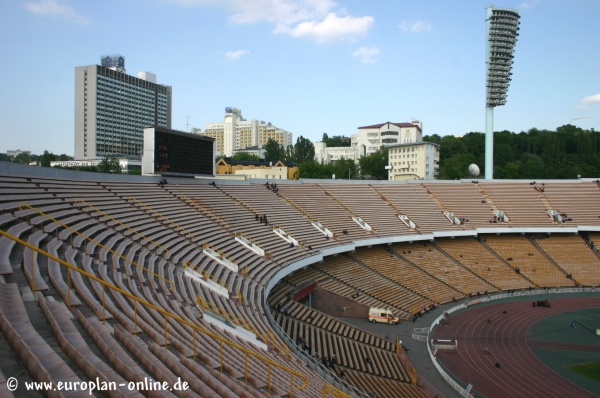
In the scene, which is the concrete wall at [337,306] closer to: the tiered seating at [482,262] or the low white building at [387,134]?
the tiered seating at [482,262]

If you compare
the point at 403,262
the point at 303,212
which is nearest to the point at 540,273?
the point at 403,262

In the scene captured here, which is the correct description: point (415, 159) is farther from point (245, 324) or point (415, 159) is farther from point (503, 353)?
point (245, 324)

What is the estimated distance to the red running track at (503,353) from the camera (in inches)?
736

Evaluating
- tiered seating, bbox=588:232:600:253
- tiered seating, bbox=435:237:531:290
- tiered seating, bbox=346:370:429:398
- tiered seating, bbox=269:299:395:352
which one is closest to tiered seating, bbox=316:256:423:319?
tiered seating, bbox=269:299:395:352

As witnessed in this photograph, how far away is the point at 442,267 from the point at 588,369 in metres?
14.9

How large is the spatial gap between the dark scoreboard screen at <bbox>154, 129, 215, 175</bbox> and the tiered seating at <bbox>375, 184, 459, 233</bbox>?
64.6 feet

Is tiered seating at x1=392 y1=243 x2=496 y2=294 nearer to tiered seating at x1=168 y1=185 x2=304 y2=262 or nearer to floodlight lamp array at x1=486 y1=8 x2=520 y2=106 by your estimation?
tiered seating at x1=168 y1=185 x2=304 y2=262

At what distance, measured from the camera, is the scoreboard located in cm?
2502

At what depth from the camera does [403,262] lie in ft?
113

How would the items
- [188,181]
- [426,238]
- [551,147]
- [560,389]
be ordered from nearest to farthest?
1. [560,389]
2. [188,181]
3. [426,238]
4. [551,147]

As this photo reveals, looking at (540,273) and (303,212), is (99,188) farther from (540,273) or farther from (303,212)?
(540,273)

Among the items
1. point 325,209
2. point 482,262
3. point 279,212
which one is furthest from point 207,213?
point 482,262

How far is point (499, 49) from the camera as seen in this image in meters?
48.1

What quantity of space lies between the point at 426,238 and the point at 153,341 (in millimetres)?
31948
